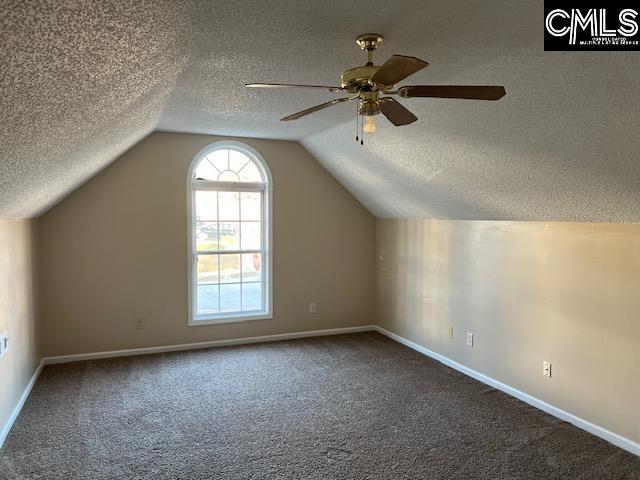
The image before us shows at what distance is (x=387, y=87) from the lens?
73.3 inches

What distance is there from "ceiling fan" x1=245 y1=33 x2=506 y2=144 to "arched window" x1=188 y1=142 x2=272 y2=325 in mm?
2958

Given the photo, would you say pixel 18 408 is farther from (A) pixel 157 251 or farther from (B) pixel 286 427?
(B) pixel 286 427

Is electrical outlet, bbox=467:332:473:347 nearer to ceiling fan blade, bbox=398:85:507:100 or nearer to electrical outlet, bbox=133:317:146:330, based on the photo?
ceiling fan blade, bbox=398:85:507:100

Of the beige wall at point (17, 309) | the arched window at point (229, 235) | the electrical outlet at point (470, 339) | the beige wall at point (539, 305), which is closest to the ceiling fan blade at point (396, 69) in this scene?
the beige wall at point (539, 305)

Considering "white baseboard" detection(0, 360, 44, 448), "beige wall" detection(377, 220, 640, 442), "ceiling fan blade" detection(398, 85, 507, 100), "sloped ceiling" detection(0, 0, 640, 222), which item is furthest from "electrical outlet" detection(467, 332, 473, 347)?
"white baseboard" detection(0, 360, 44, 448)

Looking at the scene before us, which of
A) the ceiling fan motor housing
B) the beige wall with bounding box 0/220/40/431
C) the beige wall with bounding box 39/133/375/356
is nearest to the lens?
the ceiling fan motor housing

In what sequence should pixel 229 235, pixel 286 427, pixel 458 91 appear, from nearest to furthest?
pixel 458 91, pixel 286 427, pixel 229 235

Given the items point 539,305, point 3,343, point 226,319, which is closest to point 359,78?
point 539,305

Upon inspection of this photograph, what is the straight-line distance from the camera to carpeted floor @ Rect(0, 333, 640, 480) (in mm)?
2551

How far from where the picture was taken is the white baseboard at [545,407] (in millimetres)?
2795

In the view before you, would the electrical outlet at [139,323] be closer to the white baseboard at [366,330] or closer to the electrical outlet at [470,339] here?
the white baseboard at [366,330]

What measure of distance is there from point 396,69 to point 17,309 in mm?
3173

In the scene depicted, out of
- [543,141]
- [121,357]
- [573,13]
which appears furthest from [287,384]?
[573,13]

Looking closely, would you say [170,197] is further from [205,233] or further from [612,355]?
[612,355]
